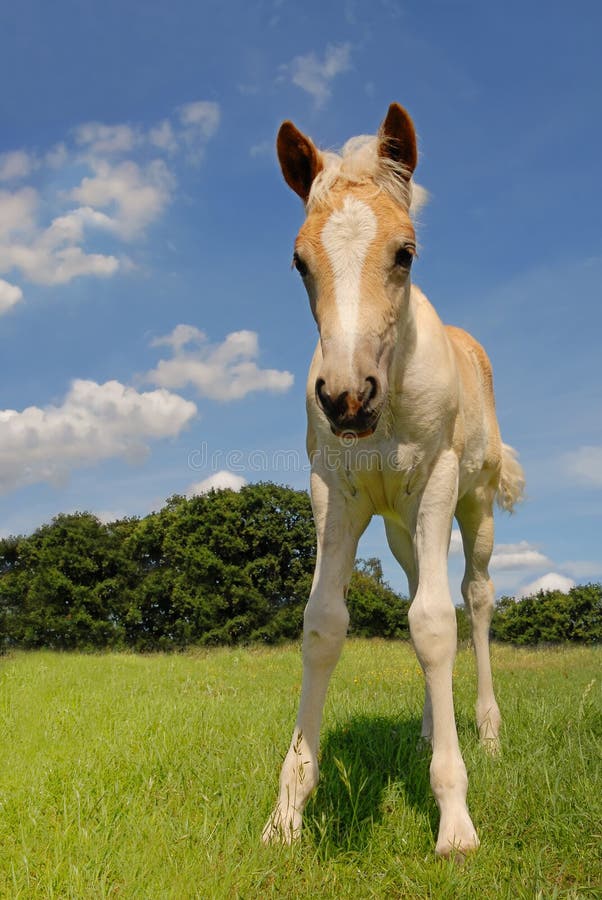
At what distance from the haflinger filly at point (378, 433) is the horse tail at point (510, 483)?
2899mm

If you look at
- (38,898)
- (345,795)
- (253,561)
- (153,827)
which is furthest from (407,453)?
(253,561)

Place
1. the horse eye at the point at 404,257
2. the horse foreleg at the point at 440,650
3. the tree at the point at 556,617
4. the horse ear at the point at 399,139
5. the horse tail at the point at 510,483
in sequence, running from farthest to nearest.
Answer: the tree at the point at 556,617
the horse tail at the point at 510,483
the horse ear at the point at 399,139
the horse foreleg at the point at 440,650
the horse eye at the point at 404,257

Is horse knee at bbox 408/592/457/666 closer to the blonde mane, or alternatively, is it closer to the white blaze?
the white blaze

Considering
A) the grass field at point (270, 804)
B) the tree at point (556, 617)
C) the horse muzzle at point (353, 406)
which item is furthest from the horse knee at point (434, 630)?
the tree at point (556, 617)

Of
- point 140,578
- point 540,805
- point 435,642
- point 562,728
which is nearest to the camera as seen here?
point 435,642

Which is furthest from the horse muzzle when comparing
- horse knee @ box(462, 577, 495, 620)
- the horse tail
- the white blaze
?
the horse tail

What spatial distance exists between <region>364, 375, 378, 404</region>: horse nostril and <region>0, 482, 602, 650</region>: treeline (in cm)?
2317

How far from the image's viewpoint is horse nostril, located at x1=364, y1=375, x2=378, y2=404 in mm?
2943

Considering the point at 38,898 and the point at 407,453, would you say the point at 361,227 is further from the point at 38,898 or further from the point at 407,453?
the point at 38,898

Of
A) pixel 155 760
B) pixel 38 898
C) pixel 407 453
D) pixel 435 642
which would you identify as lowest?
pixel 38 898

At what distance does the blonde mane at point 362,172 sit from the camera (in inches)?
141

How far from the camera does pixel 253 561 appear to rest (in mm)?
26297

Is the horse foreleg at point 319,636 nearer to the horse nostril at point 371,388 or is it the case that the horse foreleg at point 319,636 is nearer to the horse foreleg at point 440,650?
the horse foreleg at point 440,650

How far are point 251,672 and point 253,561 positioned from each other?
1337 cm
